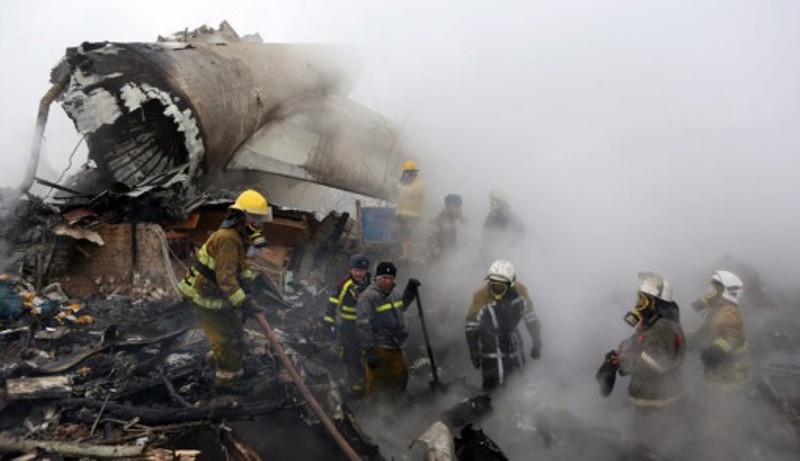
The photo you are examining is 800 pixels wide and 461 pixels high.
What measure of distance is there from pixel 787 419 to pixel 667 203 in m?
3.89

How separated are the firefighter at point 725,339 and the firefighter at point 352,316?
3.17 m

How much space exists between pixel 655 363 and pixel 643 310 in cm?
44

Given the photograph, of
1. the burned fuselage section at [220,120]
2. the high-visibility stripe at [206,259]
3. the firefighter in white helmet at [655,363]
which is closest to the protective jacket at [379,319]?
the high-visibility stripe at [206,259]

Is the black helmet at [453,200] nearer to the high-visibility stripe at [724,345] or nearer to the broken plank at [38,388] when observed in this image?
the high-visibility stripe at [724,345]

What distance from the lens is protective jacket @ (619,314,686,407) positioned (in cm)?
423

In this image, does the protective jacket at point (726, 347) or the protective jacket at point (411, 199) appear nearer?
the protective jacket at point (726, 347)

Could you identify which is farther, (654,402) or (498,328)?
(498,328)

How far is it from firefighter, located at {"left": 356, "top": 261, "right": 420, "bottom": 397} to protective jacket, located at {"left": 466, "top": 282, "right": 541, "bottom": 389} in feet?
2.27

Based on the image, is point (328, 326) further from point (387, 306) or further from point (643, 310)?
point (643, 310)

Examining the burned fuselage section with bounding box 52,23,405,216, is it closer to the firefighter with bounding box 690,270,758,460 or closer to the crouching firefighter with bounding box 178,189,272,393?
the crouching firefighter with bounding box 178,189,272,393

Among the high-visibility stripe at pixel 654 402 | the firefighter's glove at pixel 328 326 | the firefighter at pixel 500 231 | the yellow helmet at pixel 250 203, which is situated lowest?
the firefighter's glove at pixel 328 326

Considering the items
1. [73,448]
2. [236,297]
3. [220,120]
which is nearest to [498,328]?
[236,297]

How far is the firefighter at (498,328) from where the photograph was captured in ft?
16.5

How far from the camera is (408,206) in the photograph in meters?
8.98
